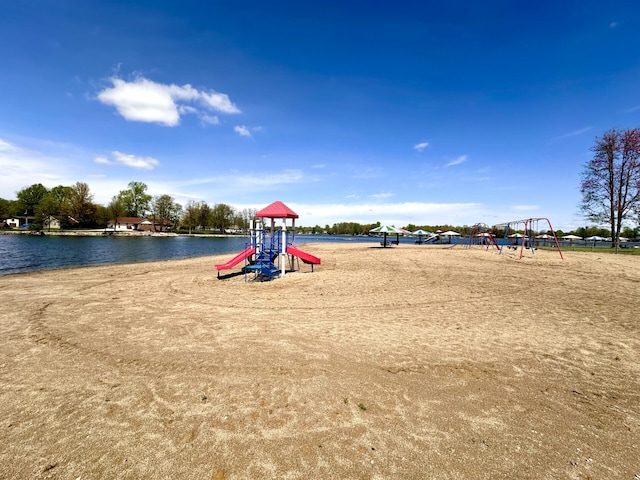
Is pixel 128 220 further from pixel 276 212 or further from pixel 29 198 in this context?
pixel 276 212

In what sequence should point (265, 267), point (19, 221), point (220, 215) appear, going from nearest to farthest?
point (265, 267), point (19, 221), point (220, 215)

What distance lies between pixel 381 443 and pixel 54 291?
1416 centimetres

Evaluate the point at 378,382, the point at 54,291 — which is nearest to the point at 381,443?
the point at 378,382

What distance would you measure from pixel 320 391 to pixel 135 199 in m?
130

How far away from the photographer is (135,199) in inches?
4402

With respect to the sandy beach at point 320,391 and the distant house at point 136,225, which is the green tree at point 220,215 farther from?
the sandy beach at point 320,391

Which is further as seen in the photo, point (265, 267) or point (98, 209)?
point (98, 209)

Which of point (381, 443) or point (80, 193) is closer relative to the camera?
point (381, 443)

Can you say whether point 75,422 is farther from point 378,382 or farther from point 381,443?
point 378,382

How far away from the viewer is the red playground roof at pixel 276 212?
1698 cm

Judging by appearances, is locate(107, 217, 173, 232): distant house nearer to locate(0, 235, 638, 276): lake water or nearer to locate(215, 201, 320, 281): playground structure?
locate(0, 235, 638, 276): lake water

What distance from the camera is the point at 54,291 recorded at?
461 inches

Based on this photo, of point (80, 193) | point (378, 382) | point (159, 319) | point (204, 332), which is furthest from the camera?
point (80, 193)

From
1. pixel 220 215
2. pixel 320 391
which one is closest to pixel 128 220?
pixel 220 215
